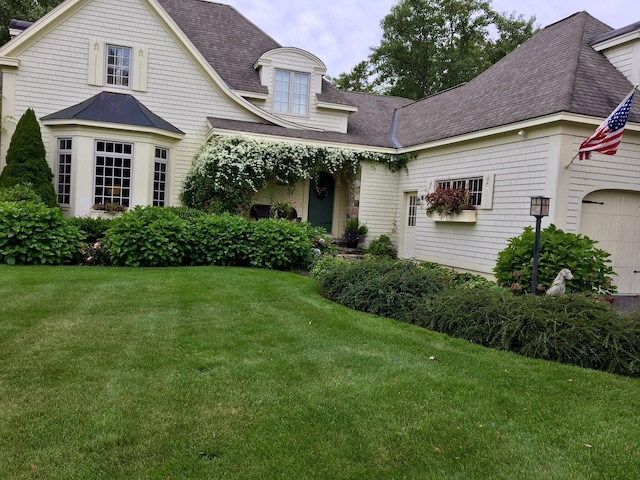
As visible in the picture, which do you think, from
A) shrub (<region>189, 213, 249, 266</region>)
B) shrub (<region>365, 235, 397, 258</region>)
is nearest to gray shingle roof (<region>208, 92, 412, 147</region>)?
shrub (<region>365, 235, 397, 258</region>)

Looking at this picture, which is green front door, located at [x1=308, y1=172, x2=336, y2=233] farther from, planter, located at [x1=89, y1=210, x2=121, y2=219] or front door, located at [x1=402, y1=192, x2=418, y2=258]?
planter, located at [x1=89, y1=210, x2=121, y2=219]

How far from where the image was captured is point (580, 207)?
29.3 ft

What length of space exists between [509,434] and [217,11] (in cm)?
1653

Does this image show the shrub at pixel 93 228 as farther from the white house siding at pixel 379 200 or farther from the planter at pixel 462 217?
the planter at pixel 462 217

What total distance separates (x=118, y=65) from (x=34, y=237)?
20.0 feet

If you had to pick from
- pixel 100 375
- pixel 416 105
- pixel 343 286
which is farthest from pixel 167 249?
pixel 416 105

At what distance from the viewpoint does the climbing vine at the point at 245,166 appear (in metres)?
12.2

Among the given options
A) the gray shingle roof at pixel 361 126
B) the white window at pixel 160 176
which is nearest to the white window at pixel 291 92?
the gray shingle roof at pixel 361 126

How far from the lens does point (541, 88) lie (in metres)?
9.75

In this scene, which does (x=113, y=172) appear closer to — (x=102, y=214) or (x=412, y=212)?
(x=102, y=214)

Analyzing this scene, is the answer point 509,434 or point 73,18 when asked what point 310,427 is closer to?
point 509,434

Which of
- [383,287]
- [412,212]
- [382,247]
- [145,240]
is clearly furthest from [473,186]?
[145,240]

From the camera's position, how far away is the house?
9203mm

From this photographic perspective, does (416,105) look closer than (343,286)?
No
